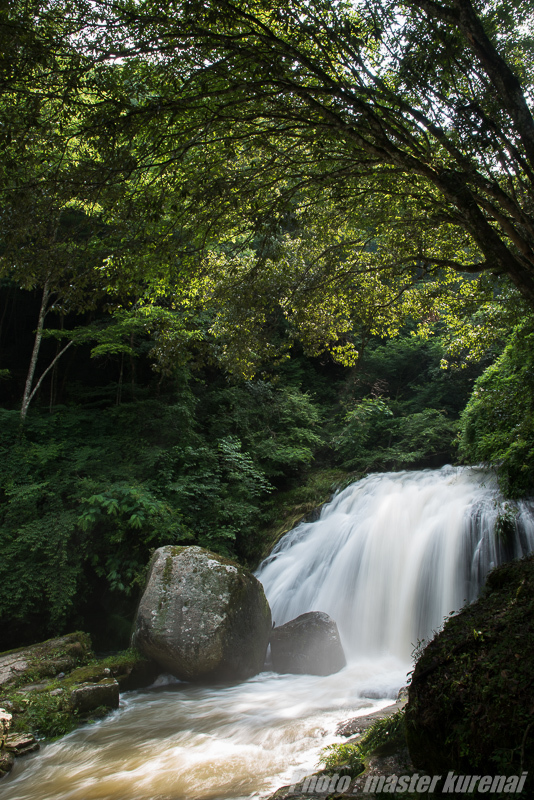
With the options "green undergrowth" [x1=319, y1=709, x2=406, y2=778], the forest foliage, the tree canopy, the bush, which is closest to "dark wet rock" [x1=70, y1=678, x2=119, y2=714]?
the forest foliage

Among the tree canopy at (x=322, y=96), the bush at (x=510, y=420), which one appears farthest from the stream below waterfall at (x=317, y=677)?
the tree canopy at (x=322, y=96)

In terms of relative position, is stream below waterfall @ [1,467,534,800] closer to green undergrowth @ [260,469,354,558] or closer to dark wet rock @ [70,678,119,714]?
dark wet rock @ [70,678,119,714]

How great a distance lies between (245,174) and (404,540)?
7375 mm

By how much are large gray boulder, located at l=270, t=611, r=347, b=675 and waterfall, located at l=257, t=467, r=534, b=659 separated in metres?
0.57

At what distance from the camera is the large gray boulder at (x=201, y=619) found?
7152 mm

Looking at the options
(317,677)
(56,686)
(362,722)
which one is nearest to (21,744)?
(56,686)

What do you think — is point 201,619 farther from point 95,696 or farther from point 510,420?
point 510,420

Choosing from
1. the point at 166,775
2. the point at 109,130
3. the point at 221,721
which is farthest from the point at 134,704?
the point at 109,130

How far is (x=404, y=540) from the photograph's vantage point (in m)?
9.30

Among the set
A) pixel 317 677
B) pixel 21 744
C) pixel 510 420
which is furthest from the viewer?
pixel 510 420

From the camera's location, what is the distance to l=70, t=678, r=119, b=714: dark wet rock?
20.4 feet

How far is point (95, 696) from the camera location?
6371mm

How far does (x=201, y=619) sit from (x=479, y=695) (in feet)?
17.4

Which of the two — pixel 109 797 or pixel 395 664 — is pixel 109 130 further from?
pixel 395 664
